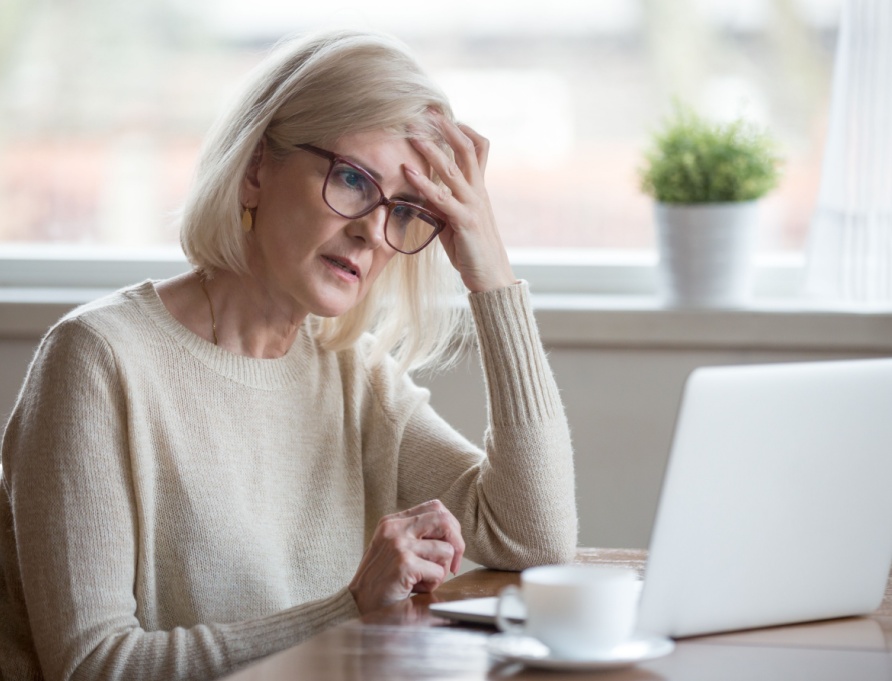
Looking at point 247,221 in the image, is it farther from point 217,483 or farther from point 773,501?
point 773,501

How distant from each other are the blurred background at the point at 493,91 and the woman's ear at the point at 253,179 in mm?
1140

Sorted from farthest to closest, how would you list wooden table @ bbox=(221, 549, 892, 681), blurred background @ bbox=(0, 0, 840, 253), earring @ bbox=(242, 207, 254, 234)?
blurred background @ bbox=(0, 0, 840, 253) < earring @ bbox=(242, 207, 254, 234) < wooden table @ bbox=(221, 549, 892, 681)

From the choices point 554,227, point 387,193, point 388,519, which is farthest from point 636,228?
point 388,519

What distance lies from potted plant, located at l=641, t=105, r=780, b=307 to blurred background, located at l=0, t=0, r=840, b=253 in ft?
0.48

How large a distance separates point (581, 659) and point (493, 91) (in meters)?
1.95

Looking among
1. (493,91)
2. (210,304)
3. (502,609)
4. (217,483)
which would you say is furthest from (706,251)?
(502,609)

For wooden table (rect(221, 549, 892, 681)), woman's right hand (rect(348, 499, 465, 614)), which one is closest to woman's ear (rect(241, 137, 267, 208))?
woman's right hand (rect(348, 499, 465, 614))

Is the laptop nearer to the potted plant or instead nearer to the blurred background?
the potted plant

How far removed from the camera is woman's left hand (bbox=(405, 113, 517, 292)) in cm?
153

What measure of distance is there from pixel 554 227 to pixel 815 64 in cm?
68

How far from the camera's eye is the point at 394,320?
176cm

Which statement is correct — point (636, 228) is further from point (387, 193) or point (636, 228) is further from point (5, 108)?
point (5, 108)

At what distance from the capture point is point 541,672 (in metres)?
0.87

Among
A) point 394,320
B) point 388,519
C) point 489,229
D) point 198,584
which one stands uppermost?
point 489,229
